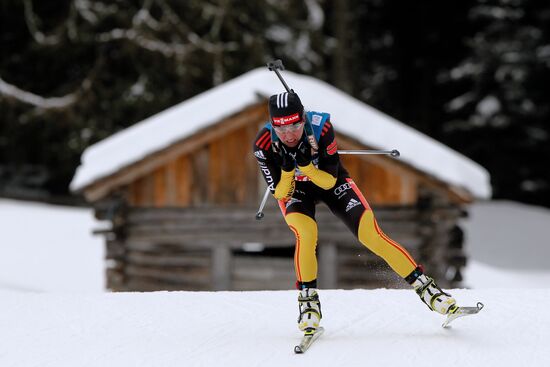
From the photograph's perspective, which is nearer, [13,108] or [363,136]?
[363,136]

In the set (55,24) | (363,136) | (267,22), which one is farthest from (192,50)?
(363,136)

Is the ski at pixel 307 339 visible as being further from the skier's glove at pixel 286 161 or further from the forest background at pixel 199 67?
the forest background at pixel 199 67

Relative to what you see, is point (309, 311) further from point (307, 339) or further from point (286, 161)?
point (286, 161)

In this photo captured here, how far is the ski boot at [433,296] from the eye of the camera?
5.67 metres

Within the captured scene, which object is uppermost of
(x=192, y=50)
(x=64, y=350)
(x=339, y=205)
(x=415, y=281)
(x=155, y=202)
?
(x=192, y=50)

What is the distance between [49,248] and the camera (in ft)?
71.7

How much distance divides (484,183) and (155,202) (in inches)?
224

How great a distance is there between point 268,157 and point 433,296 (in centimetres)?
160

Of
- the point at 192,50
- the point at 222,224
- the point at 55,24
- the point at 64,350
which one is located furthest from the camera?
the point at 55,24

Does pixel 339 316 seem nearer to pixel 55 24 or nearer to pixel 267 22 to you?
pixel 267 22

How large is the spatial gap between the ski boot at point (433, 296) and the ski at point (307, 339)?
796mm

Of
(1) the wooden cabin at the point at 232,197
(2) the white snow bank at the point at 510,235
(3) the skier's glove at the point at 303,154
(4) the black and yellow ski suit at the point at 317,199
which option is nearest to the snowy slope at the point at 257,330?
(4) the black and yellow ski suit at the point at 317,199

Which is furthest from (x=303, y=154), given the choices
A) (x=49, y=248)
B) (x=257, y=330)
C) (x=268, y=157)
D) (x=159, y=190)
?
(x=49, y=248)

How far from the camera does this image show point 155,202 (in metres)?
13.3
